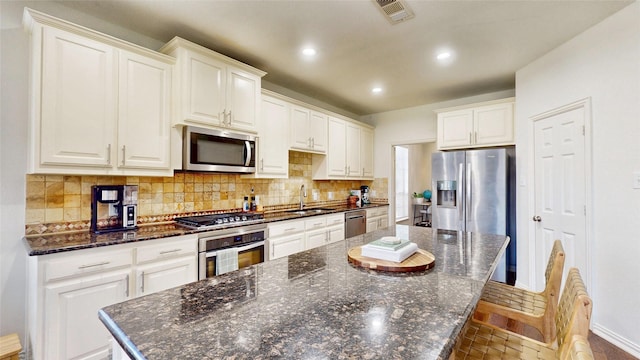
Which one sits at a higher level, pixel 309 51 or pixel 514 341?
pixel 309 51

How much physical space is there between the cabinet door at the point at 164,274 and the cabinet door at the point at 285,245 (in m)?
0.83

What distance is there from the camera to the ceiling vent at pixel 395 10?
205cm

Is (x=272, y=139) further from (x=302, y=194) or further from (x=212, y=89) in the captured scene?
(x=302, y=194)

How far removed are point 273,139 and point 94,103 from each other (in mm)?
1711

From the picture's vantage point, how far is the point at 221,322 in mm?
804

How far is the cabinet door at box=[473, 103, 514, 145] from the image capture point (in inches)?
140

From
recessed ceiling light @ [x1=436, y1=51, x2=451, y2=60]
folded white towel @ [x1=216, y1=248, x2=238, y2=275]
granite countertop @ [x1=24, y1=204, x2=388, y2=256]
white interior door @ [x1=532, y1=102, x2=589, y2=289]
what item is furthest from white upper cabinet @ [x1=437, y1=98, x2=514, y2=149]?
granite countertop @ [x1=24, y1=204, x2=388, y2=256]

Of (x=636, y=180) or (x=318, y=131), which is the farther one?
(x=318, y=131)

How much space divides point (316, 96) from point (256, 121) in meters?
1.60

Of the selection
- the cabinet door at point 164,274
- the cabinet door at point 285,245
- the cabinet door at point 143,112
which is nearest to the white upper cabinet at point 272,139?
the cabinet door at point 285,245

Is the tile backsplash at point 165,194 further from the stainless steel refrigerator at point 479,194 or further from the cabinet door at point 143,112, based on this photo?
the stainless steel refrigerator at point 479,194

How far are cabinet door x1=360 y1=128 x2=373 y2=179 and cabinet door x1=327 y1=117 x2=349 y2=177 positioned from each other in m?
0.50

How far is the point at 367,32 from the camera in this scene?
246 centimetres

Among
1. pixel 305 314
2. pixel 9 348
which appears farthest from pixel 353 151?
pixel 9 348
